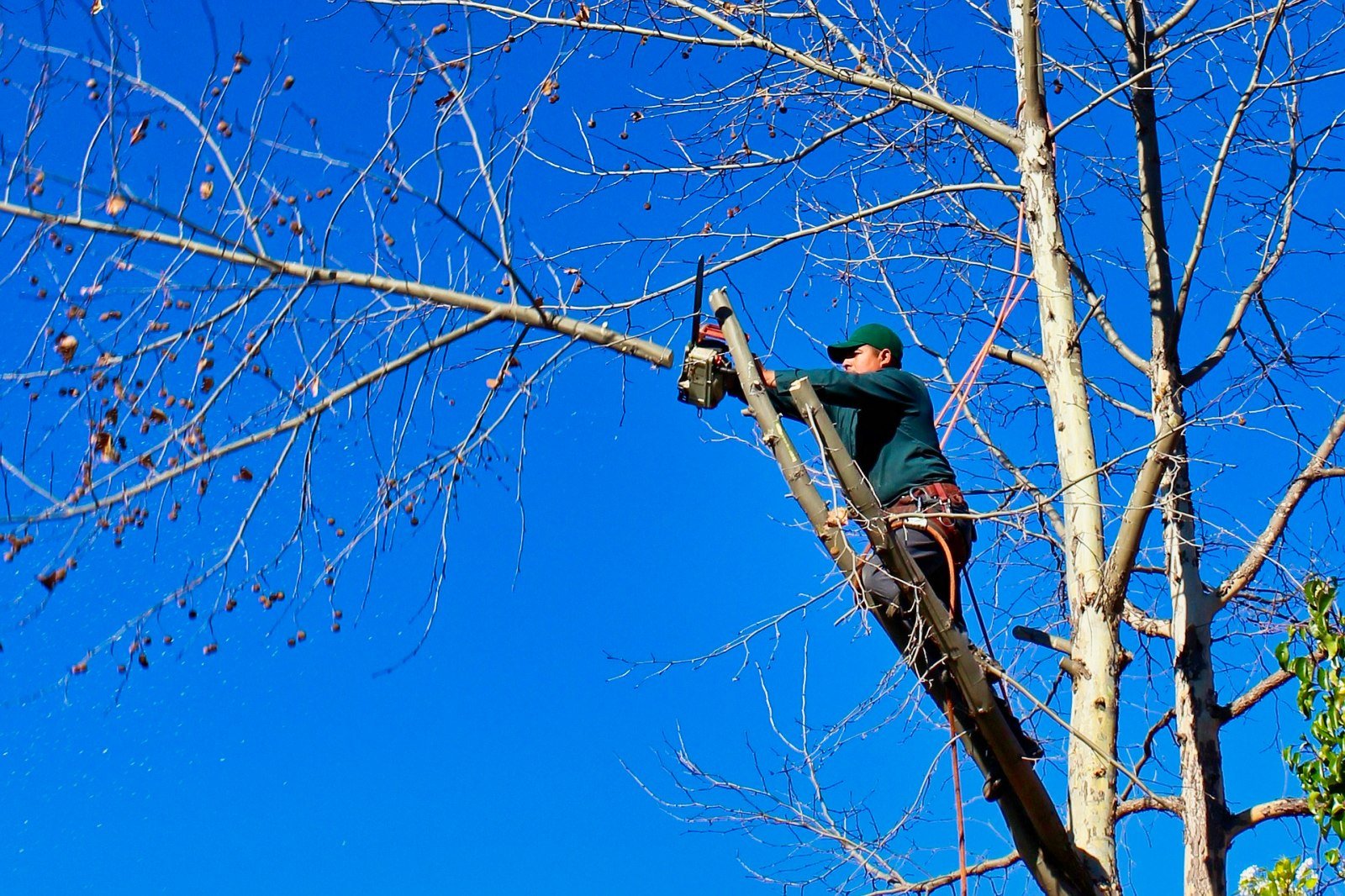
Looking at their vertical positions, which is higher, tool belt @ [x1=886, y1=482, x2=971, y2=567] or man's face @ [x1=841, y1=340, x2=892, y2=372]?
man's face @ [x1=841, y1=340, x2=892, y2=372]

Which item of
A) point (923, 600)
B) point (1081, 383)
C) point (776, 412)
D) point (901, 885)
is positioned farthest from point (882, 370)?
point (901, 885)

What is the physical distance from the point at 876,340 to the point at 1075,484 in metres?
1.04

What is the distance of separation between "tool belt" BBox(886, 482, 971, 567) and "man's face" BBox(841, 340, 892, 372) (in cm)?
78

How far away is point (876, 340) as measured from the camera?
6363 millimetres

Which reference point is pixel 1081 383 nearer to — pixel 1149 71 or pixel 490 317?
pixel 1149 71

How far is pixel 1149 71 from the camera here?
6.96 metres

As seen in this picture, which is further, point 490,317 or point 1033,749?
point 1033,749

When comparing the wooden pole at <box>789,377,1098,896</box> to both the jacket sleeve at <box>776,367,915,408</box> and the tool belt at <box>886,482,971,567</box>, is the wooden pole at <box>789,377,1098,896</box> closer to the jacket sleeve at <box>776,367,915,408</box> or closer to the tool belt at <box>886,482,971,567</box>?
the jacket sleeve at <box>776,367,915,408</box>

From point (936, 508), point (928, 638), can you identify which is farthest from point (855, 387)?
point (928, 638)

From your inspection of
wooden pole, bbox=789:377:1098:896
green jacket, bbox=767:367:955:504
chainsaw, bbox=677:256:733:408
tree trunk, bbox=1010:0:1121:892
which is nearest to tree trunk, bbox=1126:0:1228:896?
tree trunk, bbox=1010:0:1121:892

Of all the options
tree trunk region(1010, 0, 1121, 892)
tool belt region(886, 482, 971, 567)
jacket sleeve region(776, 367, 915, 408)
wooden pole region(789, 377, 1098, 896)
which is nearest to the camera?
wooden pole region(789, 377, 1098, 896)

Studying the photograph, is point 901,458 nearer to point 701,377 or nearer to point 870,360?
point 870,360

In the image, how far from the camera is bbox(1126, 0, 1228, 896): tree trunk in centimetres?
705

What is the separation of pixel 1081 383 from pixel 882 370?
4.96 ft
